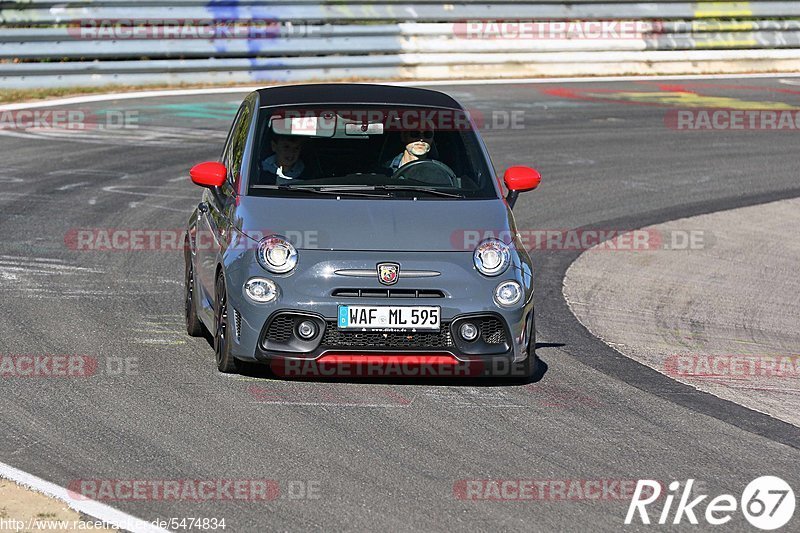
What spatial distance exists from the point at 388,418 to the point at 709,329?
3.69 m

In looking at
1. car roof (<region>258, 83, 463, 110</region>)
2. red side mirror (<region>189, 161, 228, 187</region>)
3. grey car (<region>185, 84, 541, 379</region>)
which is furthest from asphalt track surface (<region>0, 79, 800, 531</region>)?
Answer: car roof (<region>258, 83, 463, 110</region>)

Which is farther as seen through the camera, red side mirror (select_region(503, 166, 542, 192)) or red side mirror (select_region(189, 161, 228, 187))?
red side mirror (select_region(503, 166, 542, 192))

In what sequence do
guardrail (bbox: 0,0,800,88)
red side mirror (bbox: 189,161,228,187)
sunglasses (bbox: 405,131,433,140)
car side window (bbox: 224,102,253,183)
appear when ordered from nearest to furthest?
red side mirror (bbox: 189,161,228,187) < car side window (bbox: 224,102,253,183) < sunglasses (bbox: 405,131,433,140) < guardrail (bbox: 0,0,800,88)

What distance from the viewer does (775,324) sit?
1053 cm

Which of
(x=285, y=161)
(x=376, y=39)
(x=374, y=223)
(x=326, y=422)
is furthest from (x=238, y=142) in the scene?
(x=376, y=39)

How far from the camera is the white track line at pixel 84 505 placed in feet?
18.2

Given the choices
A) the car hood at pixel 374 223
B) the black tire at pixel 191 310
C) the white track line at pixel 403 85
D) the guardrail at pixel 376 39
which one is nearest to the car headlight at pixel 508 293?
the car hood at pixel 374 223

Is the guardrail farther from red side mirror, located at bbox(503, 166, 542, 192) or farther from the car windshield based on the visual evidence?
red side mirror, located at bbox(503, 166, 542, 192)

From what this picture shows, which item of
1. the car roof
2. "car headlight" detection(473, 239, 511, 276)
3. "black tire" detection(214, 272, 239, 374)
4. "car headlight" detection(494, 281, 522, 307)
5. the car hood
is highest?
the car roof

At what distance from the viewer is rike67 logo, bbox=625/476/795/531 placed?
5812mm

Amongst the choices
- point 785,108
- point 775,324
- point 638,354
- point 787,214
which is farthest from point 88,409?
point 785,108

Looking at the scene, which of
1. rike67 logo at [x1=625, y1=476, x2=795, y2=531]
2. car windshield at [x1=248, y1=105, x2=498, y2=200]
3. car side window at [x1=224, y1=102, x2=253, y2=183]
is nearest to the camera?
rike67 logo at [x1=625, y1=476, x2=795, y2=531]

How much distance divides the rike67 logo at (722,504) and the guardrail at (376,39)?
52.2 ft

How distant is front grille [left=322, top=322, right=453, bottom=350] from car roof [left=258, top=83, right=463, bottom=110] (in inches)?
74.0
